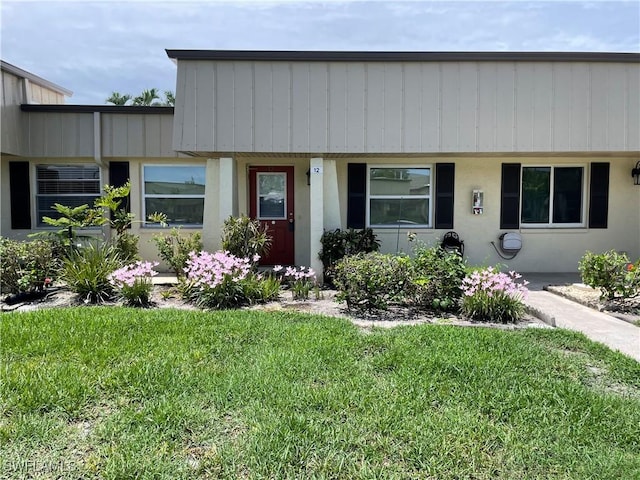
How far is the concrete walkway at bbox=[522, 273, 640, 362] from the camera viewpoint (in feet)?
15.9

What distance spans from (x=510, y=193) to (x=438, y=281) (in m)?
4.45

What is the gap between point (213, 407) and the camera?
3070 millimetres

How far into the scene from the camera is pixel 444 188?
9430 mm

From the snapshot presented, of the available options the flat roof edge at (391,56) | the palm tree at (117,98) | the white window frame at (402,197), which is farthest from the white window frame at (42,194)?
the palm tree at (117,98)

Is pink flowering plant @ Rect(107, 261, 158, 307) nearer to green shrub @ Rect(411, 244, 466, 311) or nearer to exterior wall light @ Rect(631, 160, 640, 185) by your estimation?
green shrub @ Rect(411, 244, 466, 311)

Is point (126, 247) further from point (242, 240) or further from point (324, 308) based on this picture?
point (324, 308)

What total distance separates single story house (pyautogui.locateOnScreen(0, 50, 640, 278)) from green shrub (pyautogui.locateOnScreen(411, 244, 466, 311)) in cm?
250

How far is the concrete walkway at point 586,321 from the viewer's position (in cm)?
484

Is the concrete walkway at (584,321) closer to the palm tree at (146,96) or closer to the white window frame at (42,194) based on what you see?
the white window frame at (42,194)

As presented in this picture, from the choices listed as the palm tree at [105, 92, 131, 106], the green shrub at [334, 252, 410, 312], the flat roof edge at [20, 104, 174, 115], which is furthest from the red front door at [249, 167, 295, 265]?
the palm tree at [105, 92, 131, 106]

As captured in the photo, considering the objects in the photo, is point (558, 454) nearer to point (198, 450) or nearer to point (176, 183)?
point (198, 450)

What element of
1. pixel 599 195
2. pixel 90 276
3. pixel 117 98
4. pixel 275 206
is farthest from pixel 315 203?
pixel 117 98

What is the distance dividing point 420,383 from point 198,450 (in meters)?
1.77

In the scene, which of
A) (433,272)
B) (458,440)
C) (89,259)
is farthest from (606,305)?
(89,259)
